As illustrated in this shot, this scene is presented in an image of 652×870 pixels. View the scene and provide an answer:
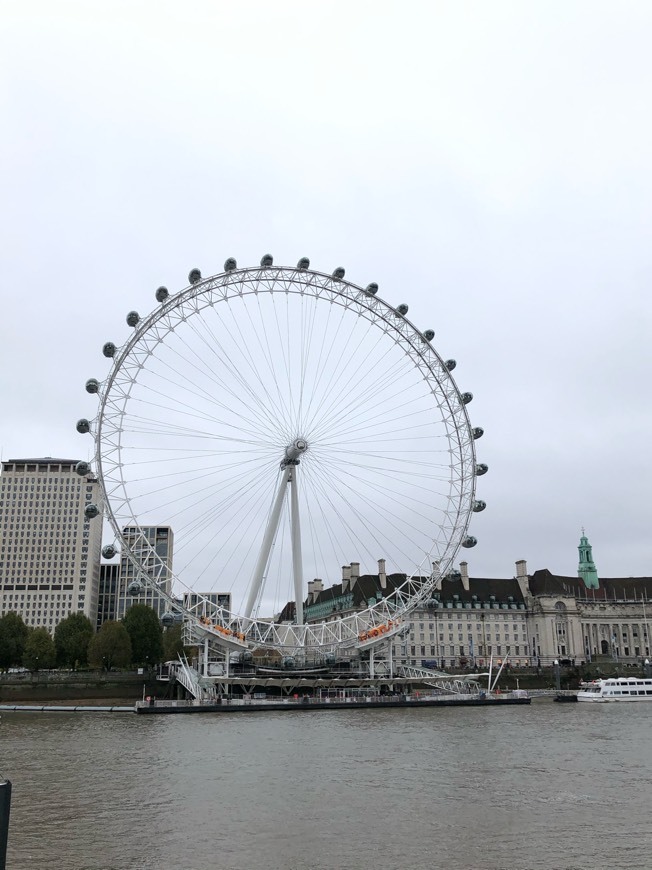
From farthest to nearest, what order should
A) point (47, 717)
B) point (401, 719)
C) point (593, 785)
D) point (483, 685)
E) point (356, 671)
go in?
point (483, 685) → point (356, 671) → point (47, 717) → point (401, 719) → point (593, 785)

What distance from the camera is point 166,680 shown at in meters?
90.1

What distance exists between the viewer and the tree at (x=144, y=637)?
104 metres

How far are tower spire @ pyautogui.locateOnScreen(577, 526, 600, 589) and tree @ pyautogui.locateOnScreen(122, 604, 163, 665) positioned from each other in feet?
282

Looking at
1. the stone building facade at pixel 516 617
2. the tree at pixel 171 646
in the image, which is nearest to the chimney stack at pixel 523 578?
the stone building facade at pixel 516 617

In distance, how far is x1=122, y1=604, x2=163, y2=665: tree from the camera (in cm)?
10381

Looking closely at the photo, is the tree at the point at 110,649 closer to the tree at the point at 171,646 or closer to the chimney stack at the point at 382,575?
the tree at the point at 171,646

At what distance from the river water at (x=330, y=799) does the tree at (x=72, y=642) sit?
173 ft

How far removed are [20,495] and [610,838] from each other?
18239 cm

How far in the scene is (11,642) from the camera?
99.9 meters

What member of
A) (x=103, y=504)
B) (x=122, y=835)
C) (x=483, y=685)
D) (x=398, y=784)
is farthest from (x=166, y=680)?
(x=122, y=835)

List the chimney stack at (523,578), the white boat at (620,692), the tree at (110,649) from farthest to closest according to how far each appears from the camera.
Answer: the chimney stack at (523,578) → the tree at (110,649) → the white boat at (620,692)

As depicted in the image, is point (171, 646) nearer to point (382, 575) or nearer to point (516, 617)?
point (382, 575)

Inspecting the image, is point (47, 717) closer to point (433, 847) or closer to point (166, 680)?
point (166, 680)

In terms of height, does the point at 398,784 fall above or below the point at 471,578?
below
